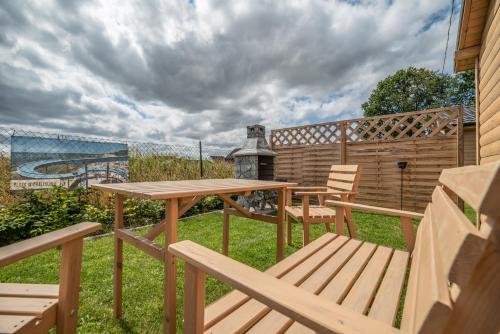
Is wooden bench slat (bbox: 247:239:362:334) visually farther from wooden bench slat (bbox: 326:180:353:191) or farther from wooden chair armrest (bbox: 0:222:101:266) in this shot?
wooden bench slat (bbox: 326:180:353:191)

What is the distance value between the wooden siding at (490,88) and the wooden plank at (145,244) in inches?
125

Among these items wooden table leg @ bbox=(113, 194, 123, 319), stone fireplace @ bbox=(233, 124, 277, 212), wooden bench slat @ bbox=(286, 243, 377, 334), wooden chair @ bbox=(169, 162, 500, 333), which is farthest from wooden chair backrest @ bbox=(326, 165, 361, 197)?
wooden table leg @ bbox=(113, 194, 123, 319)

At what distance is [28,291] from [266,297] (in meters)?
1.19

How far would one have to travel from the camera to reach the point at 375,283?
1030 millimetres

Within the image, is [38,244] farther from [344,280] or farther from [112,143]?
[112,143]

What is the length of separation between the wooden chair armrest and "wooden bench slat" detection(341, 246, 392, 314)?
1.23m

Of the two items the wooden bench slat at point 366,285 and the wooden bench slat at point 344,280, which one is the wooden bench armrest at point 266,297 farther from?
the wooden bench slat at point 366,285

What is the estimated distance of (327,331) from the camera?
1.37ft

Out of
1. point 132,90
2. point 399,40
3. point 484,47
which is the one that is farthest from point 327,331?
point 132,90

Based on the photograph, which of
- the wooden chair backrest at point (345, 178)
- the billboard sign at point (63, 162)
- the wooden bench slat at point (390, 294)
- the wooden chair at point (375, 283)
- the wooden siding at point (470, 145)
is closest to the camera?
the wooden chair at point (375, 283)

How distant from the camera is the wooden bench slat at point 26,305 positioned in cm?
82

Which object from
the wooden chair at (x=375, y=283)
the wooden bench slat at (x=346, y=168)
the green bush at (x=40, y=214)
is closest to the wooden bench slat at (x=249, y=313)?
the wooden chair at (x=375, y=283)

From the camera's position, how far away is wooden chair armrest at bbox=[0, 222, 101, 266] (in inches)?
29.0

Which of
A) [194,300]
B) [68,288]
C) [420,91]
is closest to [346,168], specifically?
[194,300]
